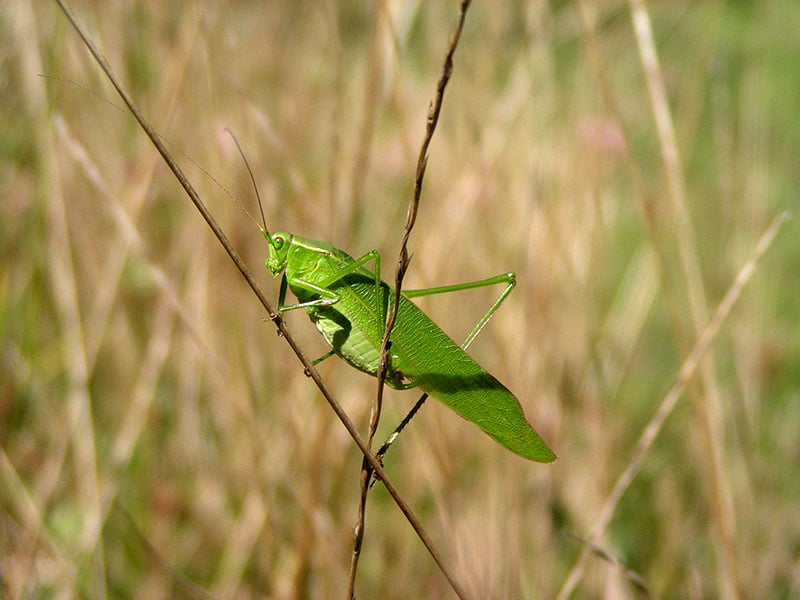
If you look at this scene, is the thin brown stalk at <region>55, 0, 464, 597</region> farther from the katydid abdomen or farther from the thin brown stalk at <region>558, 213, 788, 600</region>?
the thin brown stalk at <region>558, 213, 788, 600</region>

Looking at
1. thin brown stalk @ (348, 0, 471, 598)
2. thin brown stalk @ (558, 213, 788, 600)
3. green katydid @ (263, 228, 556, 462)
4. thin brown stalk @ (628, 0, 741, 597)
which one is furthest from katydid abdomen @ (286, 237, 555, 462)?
thin brown stalk @ (628, 0, 741, 597)

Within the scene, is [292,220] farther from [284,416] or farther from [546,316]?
[546,316]

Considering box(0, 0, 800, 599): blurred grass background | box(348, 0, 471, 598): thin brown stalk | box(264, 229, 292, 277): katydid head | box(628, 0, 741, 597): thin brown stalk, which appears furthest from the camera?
box(0, 0, 800, 599): blurred grass background

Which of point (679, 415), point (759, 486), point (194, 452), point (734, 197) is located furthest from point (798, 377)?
point (194, 452)

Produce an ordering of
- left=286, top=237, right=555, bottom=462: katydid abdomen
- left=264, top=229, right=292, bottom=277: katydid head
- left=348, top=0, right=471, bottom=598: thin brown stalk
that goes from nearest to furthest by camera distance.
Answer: left=348, top=0, right=471, bottom=598: thin brown stalk, left=286, top=237, right=555, bottom=462: katydid abdomen, left=264, top=229, right=292, bottom=277: katydid head

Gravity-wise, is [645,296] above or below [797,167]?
below

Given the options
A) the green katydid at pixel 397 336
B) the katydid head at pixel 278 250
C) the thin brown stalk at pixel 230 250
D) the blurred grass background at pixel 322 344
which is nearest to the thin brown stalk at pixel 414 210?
the thin brown stalk at pixel 230 250

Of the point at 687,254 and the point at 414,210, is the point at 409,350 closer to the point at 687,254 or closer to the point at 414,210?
the point at 414,210
